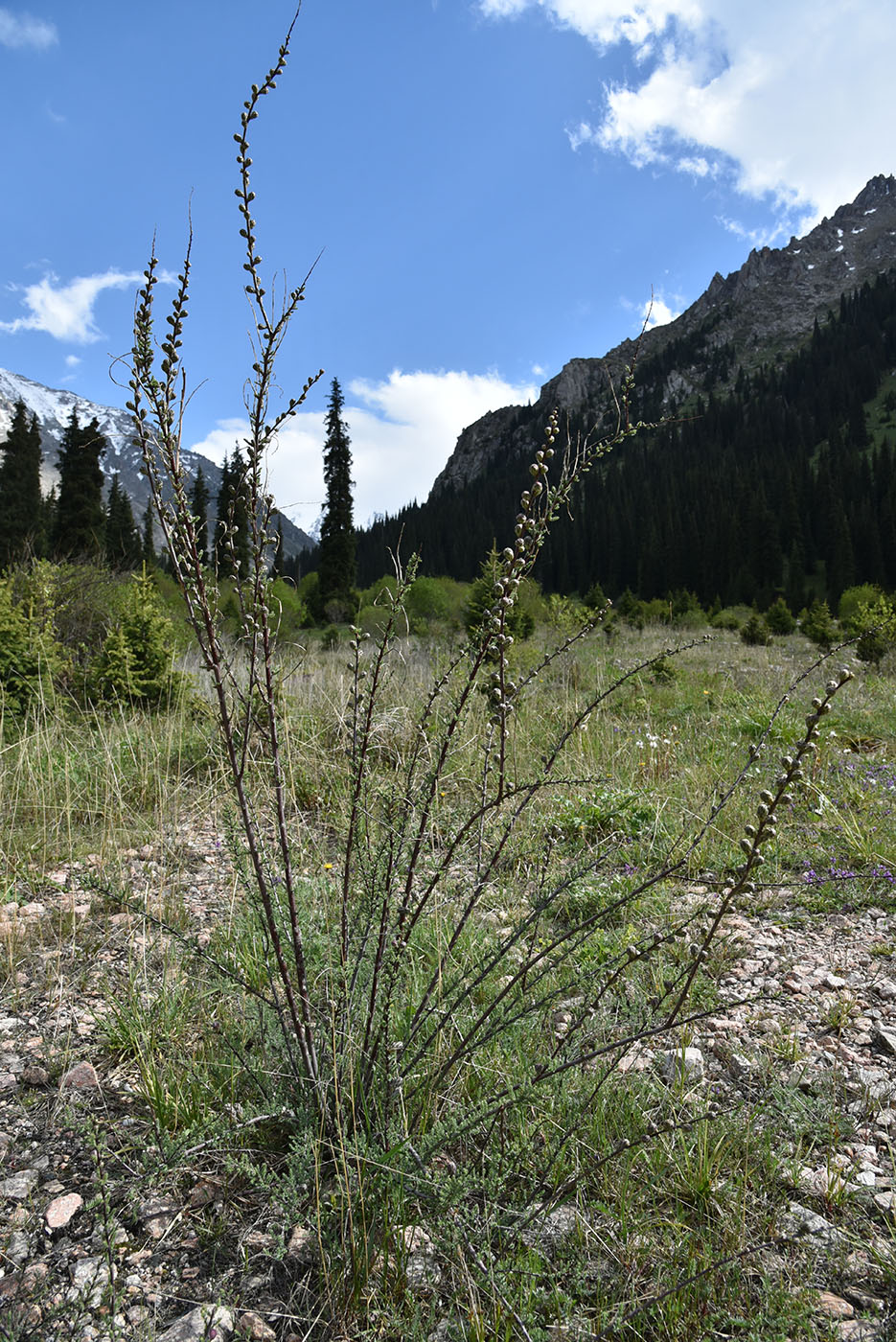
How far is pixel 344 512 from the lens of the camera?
34.9 metres

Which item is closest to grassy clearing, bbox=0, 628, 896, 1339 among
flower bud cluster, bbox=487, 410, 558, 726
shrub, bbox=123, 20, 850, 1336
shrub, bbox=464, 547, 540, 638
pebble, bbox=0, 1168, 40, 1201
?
shrub, bbox=123, 20, 850, 1336

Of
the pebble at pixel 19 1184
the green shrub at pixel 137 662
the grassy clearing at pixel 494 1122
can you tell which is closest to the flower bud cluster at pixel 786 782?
the grassy clearing at pixel 494 1122

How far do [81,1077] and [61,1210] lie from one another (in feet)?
1.64

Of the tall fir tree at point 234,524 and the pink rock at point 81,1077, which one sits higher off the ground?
the tall fir tree at point 234,524

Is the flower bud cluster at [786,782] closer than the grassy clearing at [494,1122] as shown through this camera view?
Yes

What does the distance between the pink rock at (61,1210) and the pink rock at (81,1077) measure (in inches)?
16.1

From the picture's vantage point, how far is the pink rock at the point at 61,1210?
1503 millimetres

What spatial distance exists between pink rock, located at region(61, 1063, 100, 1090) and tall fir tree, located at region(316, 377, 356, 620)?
1173 inches

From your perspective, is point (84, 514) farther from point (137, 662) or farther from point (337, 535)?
point (137, 662)

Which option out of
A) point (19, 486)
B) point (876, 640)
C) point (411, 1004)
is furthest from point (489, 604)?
point (19, 486)

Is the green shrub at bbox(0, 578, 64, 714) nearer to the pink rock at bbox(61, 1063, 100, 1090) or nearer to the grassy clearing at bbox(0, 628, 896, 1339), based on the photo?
the grassy clearing at bbox(0, 628, 896, 1339)

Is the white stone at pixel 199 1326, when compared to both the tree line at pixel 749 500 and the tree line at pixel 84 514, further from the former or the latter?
the tree line at pixel 749 500

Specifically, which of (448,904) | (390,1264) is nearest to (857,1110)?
(390,1264)

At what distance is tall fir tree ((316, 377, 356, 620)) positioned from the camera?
108ft
